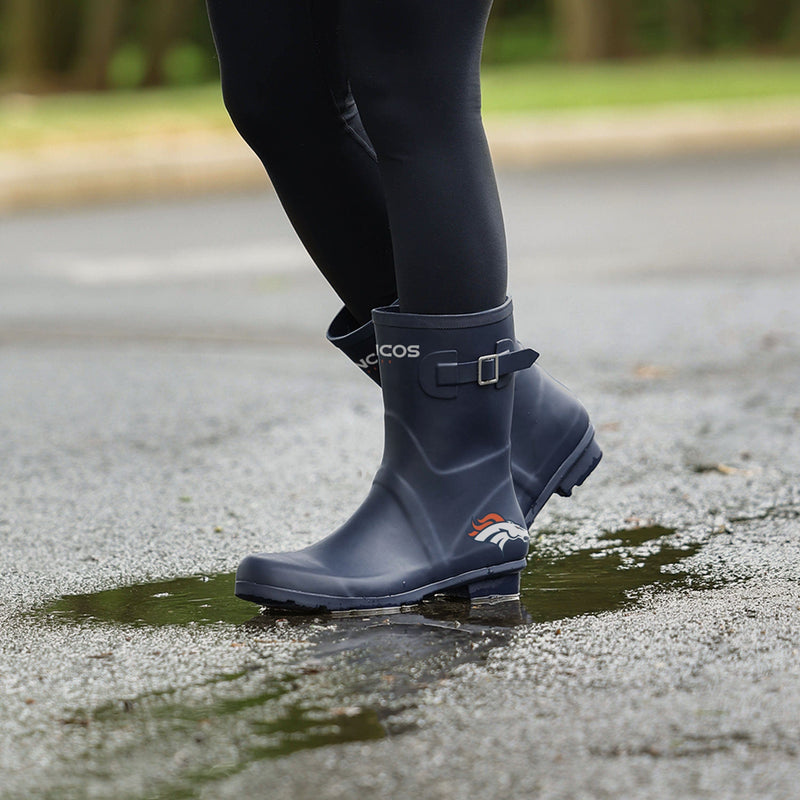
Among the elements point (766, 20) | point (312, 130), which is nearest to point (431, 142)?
point (312, 130)

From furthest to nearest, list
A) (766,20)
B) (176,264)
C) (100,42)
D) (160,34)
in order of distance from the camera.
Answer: (766,20) → (160,34) → (100,42) → (176,264)

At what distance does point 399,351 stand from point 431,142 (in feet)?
0.85

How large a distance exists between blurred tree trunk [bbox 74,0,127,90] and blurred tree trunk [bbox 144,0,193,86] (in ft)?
1.67

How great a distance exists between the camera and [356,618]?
184 centimetres

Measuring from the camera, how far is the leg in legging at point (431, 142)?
70.4 inches

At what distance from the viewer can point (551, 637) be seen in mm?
1731

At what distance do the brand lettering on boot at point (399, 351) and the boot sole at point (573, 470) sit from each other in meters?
0.31

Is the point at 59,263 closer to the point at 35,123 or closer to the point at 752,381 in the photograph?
the point at 752,381

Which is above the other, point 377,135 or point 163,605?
point 377,135

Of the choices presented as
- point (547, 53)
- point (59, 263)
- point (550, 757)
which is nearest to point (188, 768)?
point (550, 757)

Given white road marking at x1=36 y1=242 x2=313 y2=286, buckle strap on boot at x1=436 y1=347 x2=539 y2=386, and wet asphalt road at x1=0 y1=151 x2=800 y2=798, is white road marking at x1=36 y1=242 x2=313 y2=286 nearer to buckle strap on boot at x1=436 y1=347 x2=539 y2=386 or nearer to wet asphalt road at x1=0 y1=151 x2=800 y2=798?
wet asphalt road at x1=0 y1=151 x2=800 y2=798

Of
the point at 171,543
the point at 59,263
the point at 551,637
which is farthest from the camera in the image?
the point at 59,263

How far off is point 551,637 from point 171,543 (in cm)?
76

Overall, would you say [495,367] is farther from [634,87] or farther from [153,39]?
[153,39]
